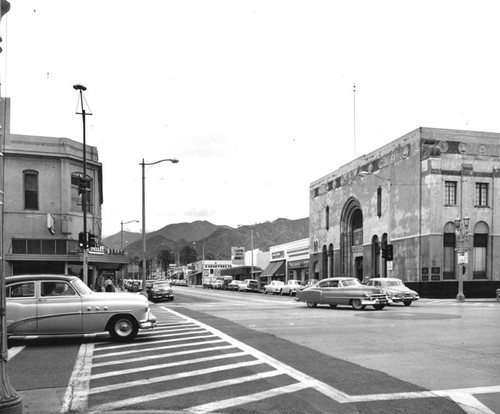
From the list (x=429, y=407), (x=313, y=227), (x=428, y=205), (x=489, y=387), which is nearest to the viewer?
(x=429, y=407)

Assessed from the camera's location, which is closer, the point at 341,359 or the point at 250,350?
the point at 341,359

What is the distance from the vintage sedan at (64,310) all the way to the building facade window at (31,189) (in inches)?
695

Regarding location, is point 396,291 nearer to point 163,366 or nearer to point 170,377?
point 163,366

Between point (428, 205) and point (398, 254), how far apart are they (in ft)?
20.2

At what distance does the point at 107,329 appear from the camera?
1366cm

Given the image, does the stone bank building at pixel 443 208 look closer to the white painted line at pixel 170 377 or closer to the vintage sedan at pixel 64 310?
the vintage sedan at pixel 64 310

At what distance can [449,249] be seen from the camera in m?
45.7

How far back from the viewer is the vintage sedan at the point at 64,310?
1312 centimetres

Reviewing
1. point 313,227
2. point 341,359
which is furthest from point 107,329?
point 313,227

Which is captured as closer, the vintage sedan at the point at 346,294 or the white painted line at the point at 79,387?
the white painted line at the point at 79,387

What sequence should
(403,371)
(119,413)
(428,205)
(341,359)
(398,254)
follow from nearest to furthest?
1. (119,413)
2. (403,371)
3. (341,359)
4. (428,205)
5. (398,254)

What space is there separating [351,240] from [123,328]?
4967cm

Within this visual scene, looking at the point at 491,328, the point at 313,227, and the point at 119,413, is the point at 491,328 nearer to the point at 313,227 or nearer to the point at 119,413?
the point at 119,413

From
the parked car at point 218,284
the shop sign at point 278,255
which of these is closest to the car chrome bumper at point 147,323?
the shop sign at point 278,255
